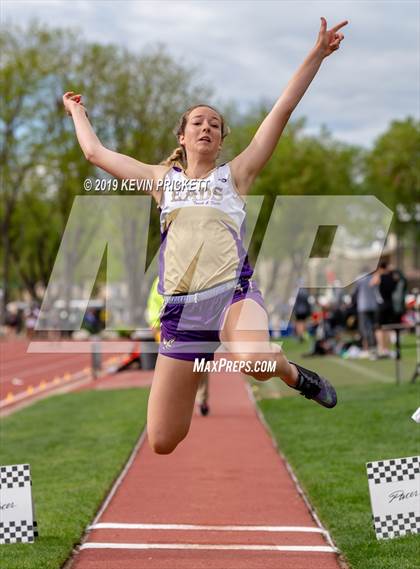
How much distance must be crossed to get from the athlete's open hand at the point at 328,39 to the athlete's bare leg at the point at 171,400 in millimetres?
1778

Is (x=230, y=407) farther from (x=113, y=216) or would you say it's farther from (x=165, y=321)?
(x=113, y=216)

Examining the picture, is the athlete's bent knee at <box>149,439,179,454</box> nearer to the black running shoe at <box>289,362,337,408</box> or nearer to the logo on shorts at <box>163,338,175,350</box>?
the logo on shorts at <box>163,338,175,350</box>

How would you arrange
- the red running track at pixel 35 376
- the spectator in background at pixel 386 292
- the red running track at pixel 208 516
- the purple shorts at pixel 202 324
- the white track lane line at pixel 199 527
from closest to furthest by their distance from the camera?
the purple shorts at pixel 202 324, the red running track at pixel 208 516, the white track lane line at pixel 199 527, the red running track at pixel 35 376, the spectator in background at pixel 386 292

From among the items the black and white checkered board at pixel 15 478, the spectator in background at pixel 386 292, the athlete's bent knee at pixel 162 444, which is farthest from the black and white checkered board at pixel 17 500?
the spectator in background at pixel 386 292

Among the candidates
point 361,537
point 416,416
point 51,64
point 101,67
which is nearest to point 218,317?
point 416,416

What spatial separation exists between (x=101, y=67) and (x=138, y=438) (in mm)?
31835

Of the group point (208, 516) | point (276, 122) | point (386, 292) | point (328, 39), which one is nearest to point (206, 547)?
point (208, 516)

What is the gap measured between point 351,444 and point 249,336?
645 cm

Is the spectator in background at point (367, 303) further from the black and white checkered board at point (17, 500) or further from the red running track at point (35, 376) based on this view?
the black and white checkered board at point (17, 500)

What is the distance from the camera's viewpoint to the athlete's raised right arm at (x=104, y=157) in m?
5.65

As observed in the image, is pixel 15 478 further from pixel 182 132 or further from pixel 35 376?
pixel 35 376

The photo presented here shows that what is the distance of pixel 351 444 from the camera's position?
11.5 meters

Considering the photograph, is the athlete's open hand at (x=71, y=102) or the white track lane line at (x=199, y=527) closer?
the athlete's open hand at (x=71, y=102)

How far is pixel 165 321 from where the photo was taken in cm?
561
